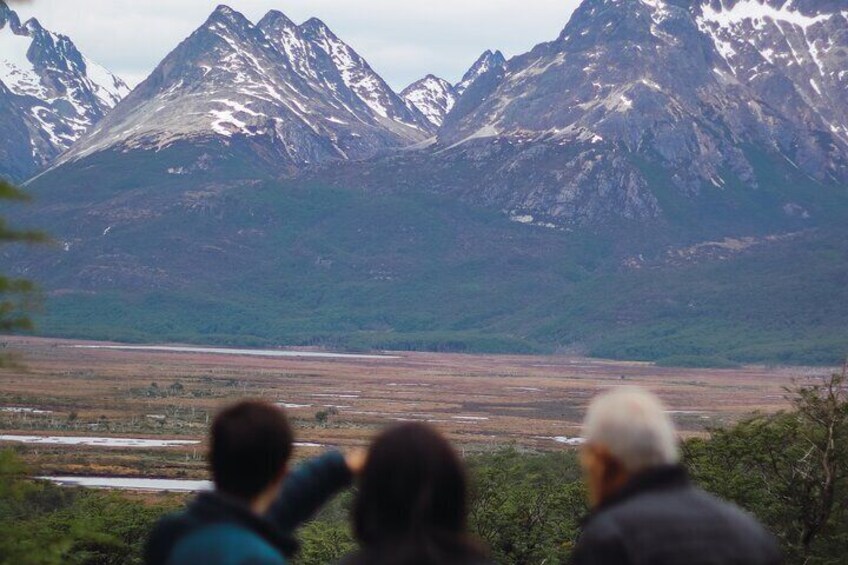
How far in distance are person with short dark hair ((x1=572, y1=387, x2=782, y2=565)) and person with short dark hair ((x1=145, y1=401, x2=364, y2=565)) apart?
1382mm

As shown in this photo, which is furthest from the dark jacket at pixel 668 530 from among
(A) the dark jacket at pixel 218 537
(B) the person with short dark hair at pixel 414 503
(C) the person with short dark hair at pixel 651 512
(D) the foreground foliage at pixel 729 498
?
(D) the foreground foliage at pixel 729 498

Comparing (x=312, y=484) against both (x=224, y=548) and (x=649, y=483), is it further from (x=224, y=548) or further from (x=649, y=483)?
(x=649, y=483)

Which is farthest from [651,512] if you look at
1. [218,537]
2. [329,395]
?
[329,395]

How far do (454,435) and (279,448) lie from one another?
87.6 metres

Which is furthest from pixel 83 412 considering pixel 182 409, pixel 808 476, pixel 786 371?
pixel 786 371

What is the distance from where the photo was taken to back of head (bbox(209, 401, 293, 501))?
7379 millimetres

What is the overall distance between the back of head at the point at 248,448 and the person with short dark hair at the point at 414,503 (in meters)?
0.75

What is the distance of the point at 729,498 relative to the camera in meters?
34.7

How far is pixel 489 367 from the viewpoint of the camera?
575 feet

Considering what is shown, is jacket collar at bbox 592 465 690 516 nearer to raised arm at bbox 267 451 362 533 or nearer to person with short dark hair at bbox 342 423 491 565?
person with short dark hair at bbox 342 423 491 565

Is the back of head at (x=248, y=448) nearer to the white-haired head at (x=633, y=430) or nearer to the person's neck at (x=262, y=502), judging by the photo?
the person's neck at (x=262, y=502)

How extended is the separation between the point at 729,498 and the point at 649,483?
28.3 metres

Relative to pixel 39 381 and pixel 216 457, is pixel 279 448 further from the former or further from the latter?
pixel 39 381

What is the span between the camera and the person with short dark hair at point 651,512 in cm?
710
